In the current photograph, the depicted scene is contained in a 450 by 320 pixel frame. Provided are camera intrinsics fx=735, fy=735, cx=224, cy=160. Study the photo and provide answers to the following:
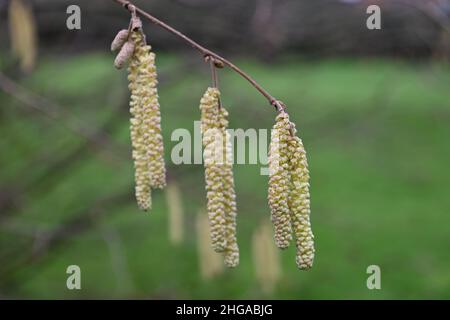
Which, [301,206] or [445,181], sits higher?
[445,181]

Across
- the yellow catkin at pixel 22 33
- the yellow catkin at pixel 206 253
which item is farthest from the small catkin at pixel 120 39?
the yellow catkin at pixel 206 253

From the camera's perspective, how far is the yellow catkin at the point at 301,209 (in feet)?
4.19

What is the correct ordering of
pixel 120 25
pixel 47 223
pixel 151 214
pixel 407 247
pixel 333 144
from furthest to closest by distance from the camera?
pixel 333 144
pixel 151 214
pixel 407 247
pixel 47 223
pixel 120 25

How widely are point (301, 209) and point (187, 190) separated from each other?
261cm

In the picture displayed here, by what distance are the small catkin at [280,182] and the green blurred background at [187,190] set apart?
3.01 feet

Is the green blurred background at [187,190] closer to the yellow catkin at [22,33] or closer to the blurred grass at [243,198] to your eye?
the blurred grass at [243,198]

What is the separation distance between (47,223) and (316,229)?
2613 millimetres

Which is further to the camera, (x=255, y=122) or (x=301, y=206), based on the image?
(x=255, y=122)

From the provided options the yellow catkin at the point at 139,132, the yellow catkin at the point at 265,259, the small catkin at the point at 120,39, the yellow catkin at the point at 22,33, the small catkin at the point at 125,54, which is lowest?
the yellow catkin at the point at 265,259

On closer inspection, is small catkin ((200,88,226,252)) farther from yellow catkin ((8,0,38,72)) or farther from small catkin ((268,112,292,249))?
yellow catkin ((8,0,38,72))

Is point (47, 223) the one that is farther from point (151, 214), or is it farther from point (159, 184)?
point (159, 184)

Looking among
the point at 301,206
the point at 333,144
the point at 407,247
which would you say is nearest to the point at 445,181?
the point at 333,144

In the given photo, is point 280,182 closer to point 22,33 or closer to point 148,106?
point 148,106

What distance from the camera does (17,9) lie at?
2.97 meters
